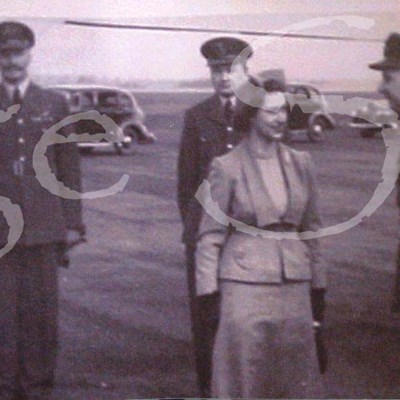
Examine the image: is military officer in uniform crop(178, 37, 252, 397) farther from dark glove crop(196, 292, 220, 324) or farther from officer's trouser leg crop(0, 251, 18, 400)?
officer's trouser leg crop(0, 251, 18, 400)

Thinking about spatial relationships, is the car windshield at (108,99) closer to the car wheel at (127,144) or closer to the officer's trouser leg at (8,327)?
the car wheel at (127,144)

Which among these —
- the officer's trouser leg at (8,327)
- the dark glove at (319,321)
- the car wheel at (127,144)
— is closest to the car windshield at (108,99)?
the car wheel at (127,144)

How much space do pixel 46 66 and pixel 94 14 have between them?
0.98ft

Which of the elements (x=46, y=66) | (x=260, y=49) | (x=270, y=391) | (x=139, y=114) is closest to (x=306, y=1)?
(x=260, y=49)

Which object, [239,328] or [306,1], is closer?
[239,328]

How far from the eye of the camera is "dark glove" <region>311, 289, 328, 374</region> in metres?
3.52

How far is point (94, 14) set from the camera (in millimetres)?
3596

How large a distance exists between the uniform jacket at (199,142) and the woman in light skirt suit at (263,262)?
0.40 feet

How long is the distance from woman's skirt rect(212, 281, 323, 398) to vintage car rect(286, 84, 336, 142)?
24.2 inches

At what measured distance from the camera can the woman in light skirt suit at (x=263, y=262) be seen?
3.33 metres

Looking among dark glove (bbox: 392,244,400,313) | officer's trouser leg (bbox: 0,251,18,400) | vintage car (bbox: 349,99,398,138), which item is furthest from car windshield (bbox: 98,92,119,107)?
dark glove (bbox: 392,244,400,313)

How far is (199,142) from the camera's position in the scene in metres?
3.60

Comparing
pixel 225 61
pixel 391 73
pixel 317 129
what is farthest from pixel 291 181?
pixel 391 73

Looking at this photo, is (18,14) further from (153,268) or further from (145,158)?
(153,268)
